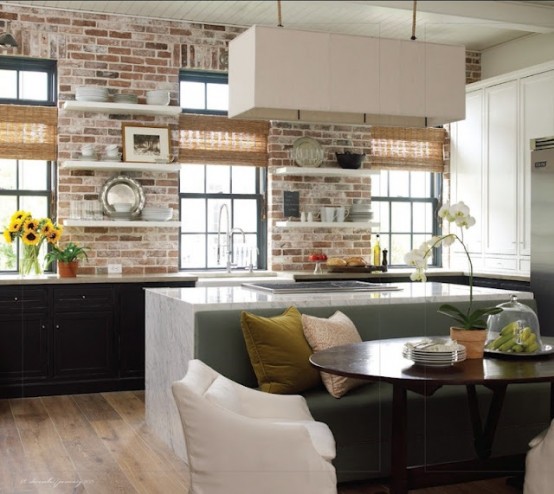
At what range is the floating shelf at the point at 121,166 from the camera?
239 inches

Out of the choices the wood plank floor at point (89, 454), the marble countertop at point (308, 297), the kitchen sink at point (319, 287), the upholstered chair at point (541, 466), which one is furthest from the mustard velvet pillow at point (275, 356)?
the upholstered chair at point (541, 466)

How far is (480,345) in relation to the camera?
3.25 metres

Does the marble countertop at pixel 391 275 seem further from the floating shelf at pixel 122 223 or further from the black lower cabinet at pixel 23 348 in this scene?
the black lower cabinet at pixel 23 348

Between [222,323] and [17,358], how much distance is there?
2.37 m

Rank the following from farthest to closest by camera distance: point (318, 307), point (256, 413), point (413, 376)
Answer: point (318, 307) < point (256, 413) < point (413, 376)

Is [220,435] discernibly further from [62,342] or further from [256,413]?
[62,342]

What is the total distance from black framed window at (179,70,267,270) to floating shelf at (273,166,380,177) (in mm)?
392

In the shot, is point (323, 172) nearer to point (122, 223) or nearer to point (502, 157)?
point (502, 157)

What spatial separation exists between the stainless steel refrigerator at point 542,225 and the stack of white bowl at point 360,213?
1391 millimetres

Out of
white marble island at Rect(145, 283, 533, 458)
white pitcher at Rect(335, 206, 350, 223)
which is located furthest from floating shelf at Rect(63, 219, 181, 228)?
white marble island at Rect(145, 283, 533, 458)

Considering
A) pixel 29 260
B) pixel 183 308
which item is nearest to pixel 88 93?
pixel 29 260

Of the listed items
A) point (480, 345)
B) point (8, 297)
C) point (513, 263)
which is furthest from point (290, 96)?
point (513, 263)

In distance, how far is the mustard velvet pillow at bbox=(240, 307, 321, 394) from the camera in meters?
3.77

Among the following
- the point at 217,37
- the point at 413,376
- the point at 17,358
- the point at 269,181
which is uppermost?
the point at 217,37
